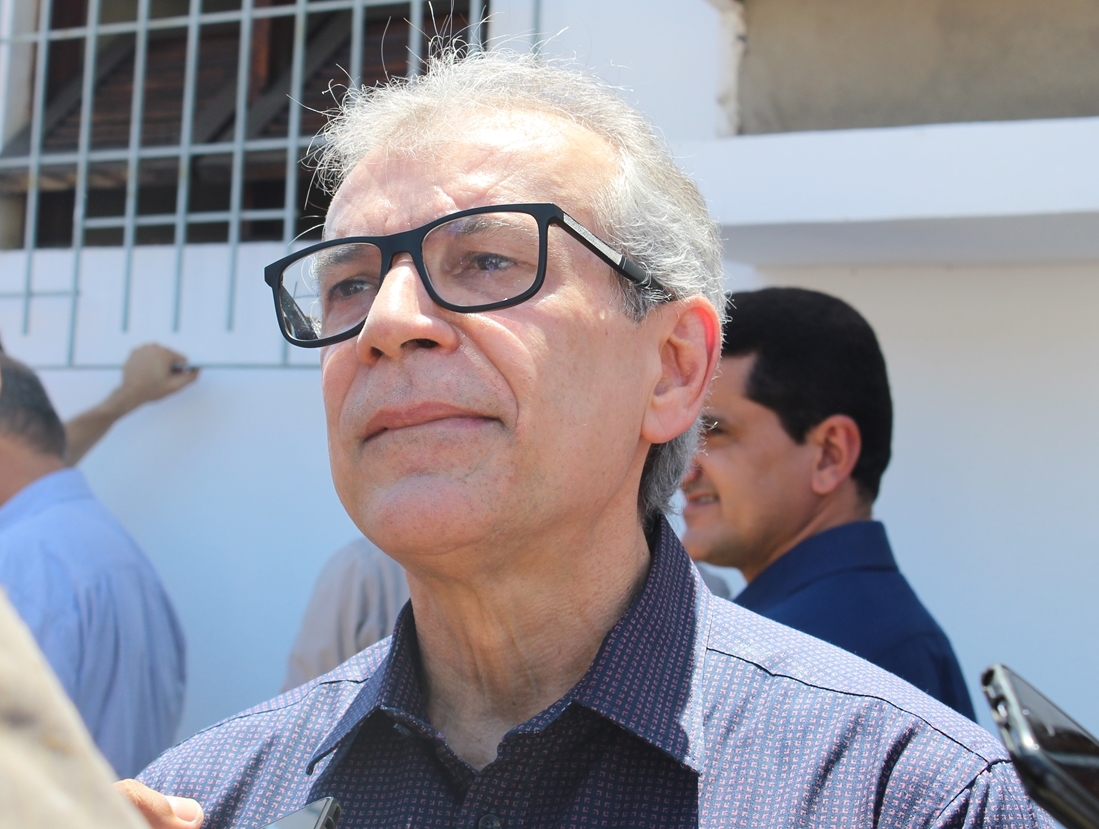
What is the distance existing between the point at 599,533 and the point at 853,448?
1.19 m

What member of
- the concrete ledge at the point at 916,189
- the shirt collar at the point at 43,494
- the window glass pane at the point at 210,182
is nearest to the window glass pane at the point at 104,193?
the window glass pane at the point at 210,182

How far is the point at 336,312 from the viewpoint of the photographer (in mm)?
1486

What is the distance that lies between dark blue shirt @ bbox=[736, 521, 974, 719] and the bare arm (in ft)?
7.12

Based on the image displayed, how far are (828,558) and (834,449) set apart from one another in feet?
0.98

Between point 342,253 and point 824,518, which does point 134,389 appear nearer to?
point 824,518

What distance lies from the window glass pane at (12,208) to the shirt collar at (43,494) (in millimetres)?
1547

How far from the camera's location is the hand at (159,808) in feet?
3.53

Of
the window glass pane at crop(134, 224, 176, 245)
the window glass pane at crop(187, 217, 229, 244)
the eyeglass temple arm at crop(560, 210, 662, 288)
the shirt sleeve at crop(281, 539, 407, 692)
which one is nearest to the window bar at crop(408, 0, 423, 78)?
the window glass pane at crop(187, 217, 229, 244)

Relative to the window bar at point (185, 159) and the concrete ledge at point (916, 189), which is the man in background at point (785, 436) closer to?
the concrete ledge at point (916, 189)

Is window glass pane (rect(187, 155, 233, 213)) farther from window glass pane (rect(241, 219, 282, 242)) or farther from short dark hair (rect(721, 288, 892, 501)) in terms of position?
short dark hair (rect(721, 288, 892, 501))

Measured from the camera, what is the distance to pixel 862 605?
2.12 metres

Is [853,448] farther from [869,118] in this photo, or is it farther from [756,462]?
[869,118]

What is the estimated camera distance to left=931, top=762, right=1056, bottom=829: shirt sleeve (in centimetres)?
109

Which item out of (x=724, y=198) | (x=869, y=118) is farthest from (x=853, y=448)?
(x=869, y=118)
